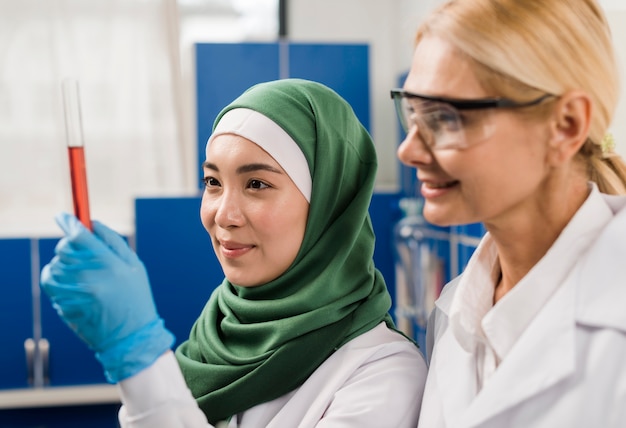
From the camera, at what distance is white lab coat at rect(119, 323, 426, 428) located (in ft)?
3.83

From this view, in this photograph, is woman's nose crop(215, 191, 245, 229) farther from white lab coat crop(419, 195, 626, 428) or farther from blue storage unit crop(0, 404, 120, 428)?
blue storage unit crop(0, 404, 120, 428)

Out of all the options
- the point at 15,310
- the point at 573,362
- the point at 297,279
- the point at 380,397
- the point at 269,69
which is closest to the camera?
the point at 573,362

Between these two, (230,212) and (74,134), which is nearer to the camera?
(74,134)

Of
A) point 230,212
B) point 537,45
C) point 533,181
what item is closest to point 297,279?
point 230,212

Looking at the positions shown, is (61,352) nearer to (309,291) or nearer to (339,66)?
(339,66)

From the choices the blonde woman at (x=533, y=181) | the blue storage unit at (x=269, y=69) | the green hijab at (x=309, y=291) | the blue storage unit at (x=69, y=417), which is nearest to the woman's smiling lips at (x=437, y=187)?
the blonde woman at (x=533, y=181)

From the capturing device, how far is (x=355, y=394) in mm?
1201

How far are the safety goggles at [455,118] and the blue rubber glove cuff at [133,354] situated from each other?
459mm

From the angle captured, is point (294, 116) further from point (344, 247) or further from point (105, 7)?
point (105, 7)

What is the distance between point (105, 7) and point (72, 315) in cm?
341

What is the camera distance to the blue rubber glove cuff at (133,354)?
3.23ft

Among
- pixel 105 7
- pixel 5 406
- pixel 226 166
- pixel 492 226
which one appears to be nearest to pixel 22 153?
pixel 105 7

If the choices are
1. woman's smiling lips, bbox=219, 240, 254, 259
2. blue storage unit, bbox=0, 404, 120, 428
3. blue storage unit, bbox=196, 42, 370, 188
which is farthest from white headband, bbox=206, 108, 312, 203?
blue storage unit, bbox=0, 404, 120, 428

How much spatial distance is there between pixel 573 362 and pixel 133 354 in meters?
0.57
